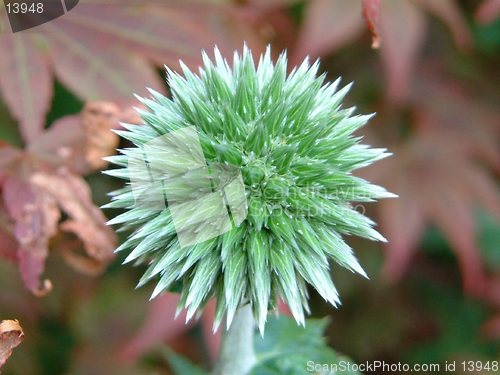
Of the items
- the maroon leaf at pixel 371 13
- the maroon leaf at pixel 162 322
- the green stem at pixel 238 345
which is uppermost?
the maroon leaf at pixel 371 13

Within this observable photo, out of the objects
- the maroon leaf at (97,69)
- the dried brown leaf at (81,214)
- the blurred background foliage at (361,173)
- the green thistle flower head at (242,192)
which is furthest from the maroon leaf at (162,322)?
the green thistle flower head at (242,192)

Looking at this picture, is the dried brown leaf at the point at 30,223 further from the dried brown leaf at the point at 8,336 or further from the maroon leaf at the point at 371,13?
the maroon leaf at the point at 371,13

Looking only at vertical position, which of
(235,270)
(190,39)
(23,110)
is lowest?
(235,270)

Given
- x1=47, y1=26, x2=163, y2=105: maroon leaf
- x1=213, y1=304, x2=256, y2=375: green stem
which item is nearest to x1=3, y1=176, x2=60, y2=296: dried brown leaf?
x1=47, y1=26, x2=163, y2=105: maroon leaf

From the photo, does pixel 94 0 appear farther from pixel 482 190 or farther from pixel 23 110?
pixel 482 190

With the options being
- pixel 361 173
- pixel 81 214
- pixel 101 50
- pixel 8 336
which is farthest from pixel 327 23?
pixel 8 336

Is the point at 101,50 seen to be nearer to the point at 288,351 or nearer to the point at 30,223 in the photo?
the point at 30,223

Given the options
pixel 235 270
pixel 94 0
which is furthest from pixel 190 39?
pixel 235 270
